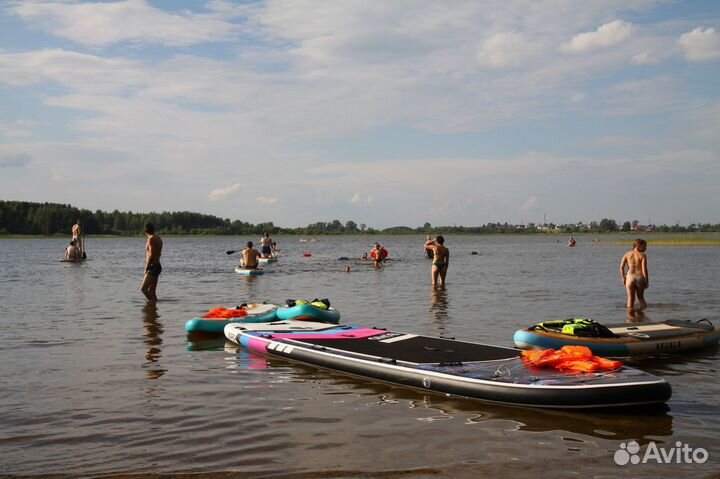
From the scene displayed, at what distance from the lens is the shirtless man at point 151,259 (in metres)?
16.4

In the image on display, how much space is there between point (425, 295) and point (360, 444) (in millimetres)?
14455

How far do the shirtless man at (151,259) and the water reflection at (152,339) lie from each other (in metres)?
0.51

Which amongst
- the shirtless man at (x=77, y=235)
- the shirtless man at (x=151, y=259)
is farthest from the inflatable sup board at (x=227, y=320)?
the shirtless man at (x=77, y=235)

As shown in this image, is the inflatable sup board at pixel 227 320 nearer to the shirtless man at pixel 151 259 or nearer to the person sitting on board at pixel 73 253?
the shirtless man at pixel 151 259

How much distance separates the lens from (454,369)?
8234mm

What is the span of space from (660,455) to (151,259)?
13435 mm

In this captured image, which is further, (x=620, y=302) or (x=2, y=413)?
(x=620, y=302)

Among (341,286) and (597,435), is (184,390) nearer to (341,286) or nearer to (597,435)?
(597,435)

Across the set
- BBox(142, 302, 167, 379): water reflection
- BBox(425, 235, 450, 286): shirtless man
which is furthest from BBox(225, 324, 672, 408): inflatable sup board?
BBox(425, 235, 450, 286): shirtless man

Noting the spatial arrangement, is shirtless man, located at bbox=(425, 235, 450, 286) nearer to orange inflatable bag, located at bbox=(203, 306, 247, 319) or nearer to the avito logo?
orange inflatable bag, located at bbox=(203, 306, 247, 319)

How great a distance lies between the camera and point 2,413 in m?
7.39

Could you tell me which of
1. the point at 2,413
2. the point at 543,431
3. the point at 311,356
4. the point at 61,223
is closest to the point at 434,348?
the point at 311,356

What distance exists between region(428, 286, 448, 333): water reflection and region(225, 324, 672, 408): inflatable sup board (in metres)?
3.46

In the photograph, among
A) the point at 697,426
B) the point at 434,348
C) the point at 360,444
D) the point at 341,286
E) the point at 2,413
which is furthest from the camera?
the point at 341,286
